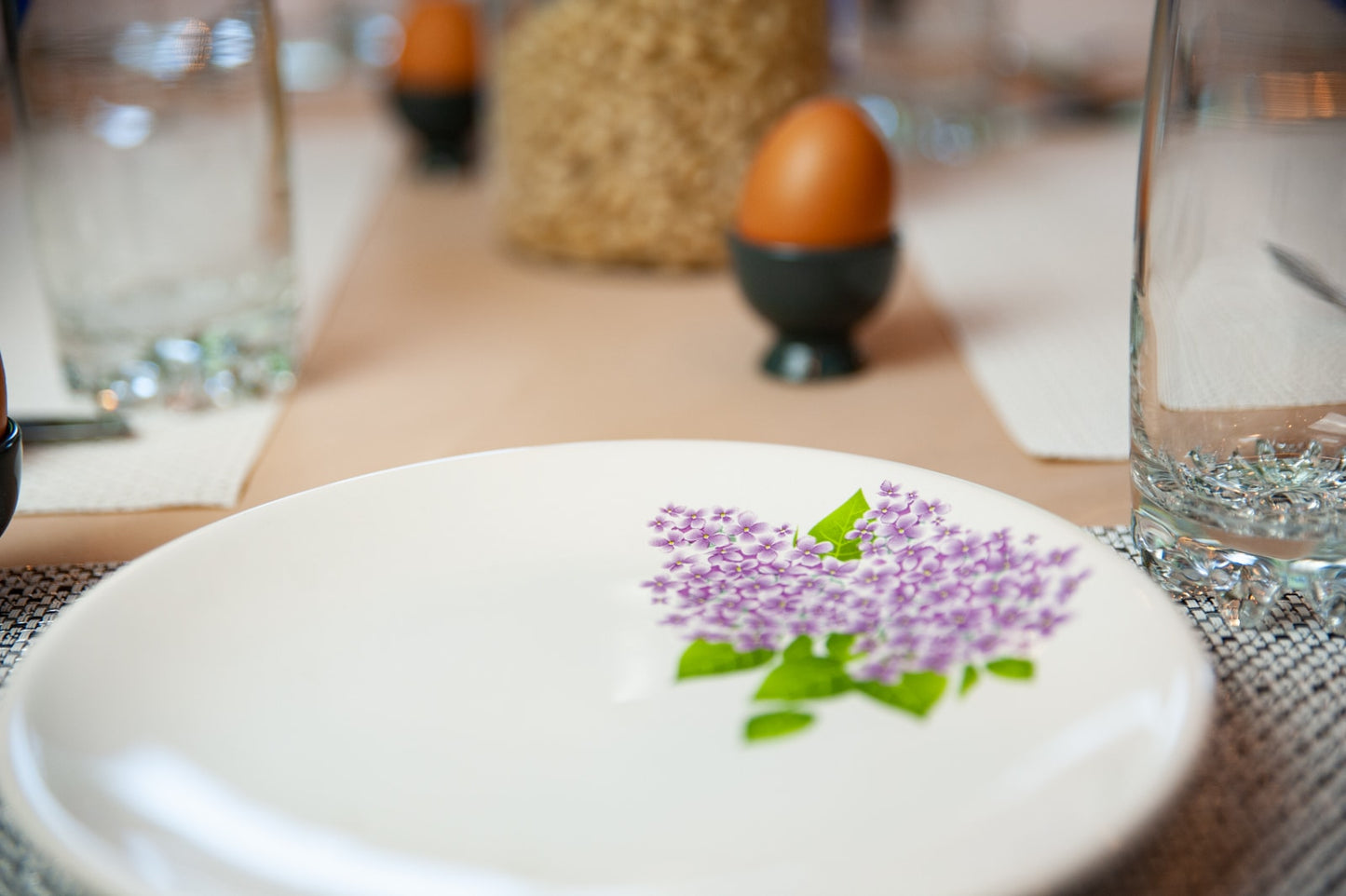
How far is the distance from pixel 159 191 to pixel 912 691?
428mm

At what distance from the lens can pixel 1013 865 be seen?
0.66 feet

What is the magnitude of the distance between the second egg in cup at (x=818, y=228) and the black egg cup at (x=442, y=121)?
1.52ft

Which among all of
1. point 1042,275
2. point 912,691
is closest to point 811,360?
point 1042,275

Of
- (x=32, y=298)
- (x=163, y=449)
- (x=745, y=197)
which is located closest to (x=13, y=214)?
(x=32, y=298)

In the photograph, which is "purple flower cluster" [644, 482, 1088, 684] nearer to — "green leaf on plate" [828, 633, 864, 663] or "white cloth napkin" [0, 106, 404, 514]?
"green leaf on plate" [828, 633, 864, 663]

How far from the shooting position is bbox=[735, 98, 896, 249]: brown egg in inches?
21.6

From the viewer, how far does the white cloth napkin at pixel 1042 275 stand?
529 millimetres

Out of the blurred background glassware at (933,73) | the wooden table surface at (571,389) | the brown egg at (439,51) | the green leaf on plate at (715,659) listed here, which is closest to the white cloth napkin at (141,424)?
the wooden table surface at (571,389)

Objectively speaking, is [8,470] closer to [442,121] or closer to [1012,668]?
[1012,668]

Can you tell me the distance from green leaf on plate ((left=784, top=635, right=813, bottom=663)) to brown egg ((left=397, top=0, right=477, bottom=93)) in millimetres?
757

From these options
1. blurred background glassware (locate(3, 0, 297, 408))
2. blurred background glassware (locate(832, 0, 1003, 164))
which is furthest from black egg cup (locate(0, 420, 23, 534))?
blurred background glassware (locate(832, 0, 1003, 164))

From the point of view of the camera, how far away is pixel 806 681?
0.95 ft

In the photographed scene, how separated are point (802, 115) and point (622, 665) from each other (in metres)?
0.33

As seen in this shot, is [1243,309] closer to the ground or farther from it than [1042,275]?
farther from it
